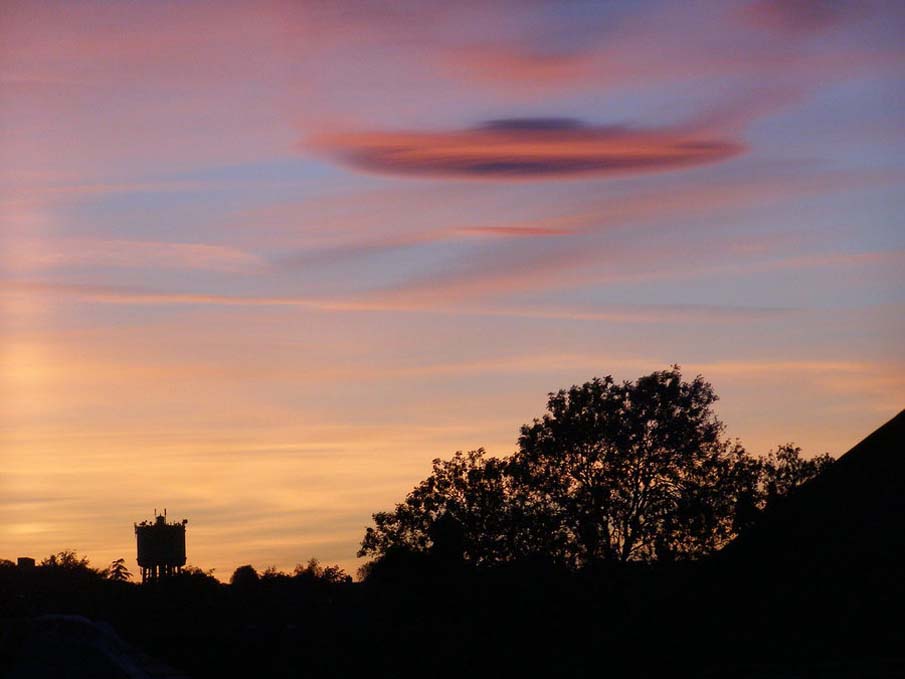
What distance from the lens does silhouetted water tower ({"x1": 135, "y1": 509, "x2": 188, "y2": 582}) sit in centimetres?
11788

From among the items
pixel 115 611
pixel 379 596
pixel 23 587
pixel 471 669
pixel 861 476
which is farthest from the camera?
pixel 23 587

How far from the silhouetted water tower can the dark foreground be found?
554 centimetres

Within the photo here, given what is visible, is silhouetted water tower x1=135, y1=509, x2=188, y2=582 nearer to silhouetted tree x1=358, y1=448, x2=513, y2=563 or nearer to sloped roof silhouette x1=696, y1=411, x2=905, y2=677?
silhouetted tree x1=358, y1=448, x2=513, y2=563

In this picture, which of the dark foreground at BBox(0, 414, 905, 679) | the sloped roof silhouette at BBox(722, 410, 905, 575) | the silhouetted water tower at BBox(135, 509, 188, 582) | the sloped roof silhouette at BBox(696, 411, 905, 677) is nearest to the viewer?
the sloped roof silhouette at BBox(696, 411, 905, 677)

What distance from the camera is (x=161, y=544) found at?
389 feet

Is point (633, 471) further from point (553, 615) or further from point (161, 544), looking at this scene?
point (161, 544)

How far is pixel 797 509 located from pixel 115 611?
8428 centimetres

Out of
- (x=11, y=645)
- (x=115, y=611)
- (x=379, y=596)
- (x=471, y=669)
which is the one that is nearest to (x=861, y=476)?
(x=471, y=669)

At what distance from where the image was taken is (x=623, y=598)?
1812 inches

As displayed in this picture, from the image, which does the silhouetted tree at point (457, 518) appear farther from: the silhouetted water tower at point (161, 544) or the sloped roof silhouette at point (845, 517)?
the silhouetted water tower at point (161, 544)

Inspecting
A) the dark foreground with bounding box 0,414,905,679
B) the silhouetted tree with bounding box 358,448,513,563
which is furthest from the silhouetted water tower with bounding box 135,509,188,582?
the silhouetted tree with bounding box 358,448,513,563

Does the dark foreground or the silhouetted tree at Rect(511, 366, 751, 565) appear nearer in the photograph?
the dark foreground

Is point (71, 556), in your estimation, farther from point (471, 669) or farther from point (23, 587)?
point (471, 669)

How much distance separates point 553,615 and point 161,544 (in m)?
79.9
